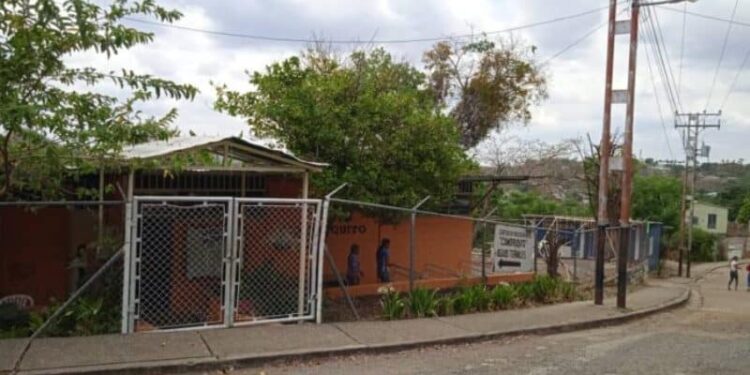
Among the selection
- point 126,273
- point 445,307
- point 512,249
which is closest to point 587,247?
point 512,249

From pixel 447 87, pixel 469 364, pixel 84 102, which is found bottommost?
pixel 469 364

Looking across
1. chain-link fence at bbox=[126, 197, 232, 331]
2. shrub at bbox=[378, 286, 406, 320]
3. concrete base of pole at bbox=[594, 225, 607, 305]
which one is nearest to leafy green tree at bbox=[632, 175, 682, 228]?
concrete base of pole at bbox=[594, 225, 607, 305]

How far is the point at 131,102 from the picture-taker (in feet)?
25.9

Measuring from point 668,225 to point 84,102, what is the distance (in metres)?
49.5

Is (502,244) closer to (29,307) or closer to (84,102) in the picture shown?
(29,307)

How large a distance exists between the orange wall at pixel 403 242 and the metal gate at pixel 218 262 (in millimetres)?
4148

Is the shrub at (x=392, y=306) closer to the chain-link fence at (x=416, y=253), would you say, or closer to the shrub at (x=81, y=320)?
the chain-link fence at (x=416, y=253)

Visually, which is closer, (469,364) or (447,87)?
(469,364)

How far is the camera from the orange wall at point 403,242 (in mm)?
16203

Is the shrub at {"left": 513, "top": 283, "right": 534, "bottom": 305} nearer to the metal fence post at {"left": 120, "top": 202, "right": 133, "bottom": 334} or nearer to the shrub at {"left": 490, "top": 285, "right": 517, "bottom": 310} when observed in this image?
the shrub at {"left": 490, "top": 285, "right": 517, "bottom": 310}

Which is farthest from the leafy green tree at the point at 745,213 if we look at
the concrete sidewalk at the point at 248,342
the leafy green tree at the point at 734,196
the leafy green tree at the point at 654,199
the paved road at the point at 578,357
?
the concrete sidewalk at the point at 248,342

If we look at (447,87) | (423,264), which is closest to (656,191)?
(447,87)

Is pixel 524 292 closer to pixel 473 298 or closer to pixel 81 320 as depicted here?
pixel 473 298

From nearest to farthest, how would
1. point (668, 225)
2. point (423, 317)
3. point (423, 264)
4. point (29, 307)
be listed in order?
point (29, 307)
point (423, 317)
point (423, 264)
point (668, 225)
